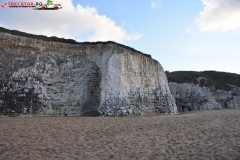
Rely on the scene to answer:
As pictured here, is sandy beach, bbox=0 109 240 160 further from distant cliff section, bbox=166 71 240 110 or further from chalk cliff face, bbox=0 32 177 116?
distant cliff section, bbox=166 71 240 110

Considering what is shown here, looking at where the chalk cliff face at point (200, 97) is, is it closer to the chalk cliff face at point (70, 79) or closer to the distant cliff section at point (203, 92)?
the distant cliff section at point (203, 92)

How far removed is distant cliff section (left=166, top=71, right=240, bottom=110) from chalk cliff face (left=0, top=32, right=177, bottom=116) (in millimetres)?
19369

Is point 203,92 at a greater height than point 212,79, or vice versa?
point 212,79

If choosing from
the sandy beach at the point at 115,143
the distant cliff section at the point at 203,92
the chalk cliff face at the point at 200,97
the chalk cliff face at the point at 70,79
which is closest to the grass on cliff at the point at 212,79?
the distant cliff section at the point at 203,92

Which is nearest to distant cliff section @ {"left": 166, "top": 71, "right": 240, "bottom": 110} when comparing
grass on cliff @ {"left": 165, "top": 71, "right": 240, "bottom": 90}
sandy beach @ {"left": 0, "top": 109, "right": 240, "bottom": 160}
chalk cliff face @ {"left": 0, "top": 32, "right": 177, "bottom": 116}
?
grass on cliff @ {"left": 165, "top": 71, "right": 240, "bottom": 90}

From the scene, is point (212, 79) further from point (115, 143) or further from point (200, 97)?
point (115, 143)

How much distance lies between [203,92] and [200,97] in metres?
1.28

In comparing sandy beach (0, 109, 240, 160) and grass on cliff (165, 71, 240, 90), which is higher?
grass on cliff (165, 71, 240, 90)

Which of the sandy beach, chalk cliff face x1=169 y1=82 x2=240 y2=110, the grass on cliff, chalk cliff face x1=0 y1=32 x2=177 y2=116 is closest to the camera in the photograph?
the sandy beach

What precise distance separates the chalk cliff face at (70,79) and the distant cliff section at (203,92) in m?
19.4

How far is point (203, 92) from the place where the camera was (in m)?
40.0

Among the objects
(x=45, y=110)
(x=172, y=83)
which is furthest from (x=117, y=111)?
(x=172, y=83)

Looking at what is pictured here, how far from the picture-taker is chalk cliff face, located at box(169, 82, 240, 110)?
3850 cm

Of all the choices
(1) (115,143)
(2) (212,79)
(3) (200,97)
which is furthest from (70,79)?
(2) (212,79)
